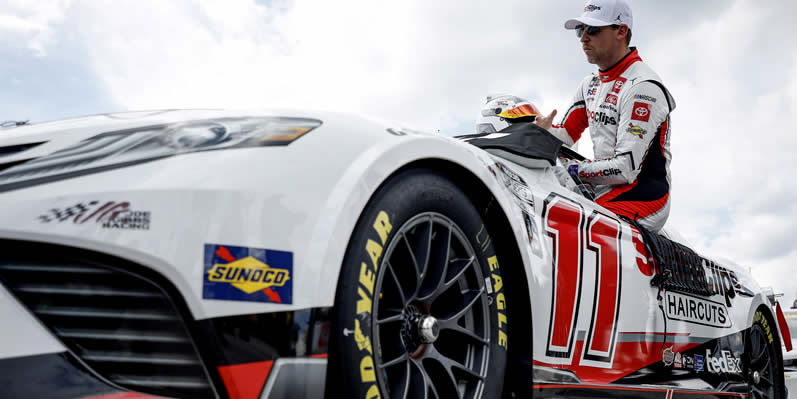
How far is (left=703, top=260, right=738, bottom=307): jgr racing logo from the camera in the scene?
320 centimetres

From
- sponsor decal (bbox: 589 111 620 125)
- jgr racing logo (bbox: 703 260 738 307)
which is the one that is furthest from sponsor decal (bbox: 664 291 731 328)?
sponsor decal (bbox: 589 111 620 125)

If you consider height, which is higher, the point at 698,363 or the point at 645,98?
the point at 645,98

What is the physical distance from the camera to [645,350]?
2523 mm

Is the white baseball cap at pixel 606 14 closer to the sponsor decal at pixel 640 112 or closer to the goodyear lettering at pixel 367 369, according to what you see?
the sponsor decal at pixel 640 112

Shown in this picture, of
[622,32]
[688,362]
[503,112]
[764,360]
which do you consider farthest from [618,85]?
[764,360]

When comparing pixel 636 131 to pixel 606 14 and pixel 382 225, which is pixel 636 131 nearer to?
pixel 606 14

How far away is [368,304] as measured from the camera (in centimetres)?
136

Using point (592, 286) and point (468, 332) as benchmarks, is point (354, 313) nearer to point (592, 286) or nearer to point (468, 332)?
point (468, 332)

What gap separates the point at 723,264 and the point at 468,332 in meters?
2.40

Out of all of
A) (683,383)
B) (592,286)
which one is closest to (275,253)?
(592,286)

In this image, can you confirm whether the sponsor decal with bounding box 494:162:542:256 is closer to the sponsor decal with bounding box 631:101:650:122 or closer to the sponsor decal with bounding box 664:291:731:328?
the sponsor decal with bounding box 664:291:731:328

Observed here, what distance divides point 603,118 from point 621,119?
17 cm

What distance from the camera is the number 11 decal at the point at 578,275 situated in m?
2.01

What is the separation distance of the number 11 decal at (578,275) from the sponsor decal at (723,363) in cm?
103
